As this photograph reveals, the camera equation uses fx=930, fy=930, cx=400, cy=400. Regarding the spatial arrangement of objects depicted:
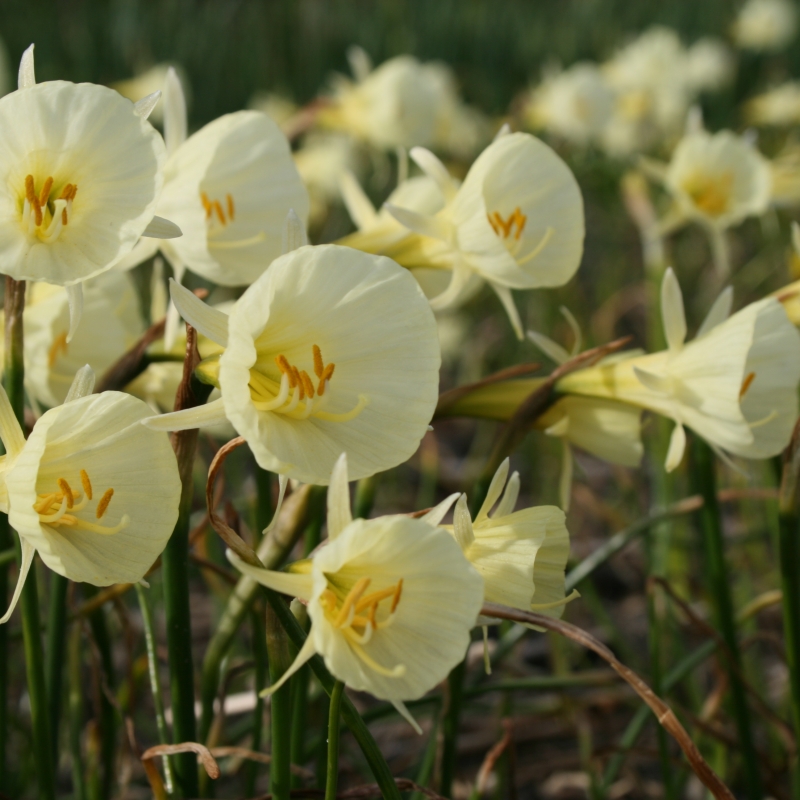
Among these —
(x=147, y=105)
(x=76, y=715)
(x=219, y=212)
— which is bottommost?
(x=76, y=715)

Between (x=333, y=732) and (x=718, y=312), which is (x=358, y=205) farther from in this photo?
(x=333, y=732)

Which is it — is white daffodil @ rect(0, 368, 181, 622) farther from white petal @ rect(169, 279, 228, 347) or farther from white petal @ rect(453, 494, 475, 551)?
white petal @ rect(453, 494, 475, 551)

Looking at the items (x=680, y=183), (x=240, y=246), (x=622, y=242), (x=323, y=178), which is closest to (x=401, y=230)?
(x=240, y=246)

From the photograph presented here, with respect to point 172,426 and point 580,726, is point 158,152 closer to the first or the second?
point 172,426

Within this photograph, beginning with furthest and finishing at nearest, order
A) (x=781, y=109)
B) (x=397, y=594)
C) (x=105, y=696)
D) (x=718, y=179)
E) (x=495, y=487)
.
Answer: (x=781, y=109), (x=718, y=179), (x=105, y=696), (x=495, y=487), (x=397, y=594)

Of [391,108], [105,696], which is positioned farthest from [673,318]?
[391,108]

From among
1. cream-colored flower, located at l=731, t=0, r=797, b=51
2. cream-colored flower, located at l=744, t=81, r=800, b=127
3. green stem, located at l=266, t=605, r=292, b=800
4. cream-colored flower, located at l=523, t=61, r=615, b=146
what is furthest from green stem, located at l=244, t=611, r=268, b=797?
cream-colored flower, located at l=731, t=0, r=797, b=51
